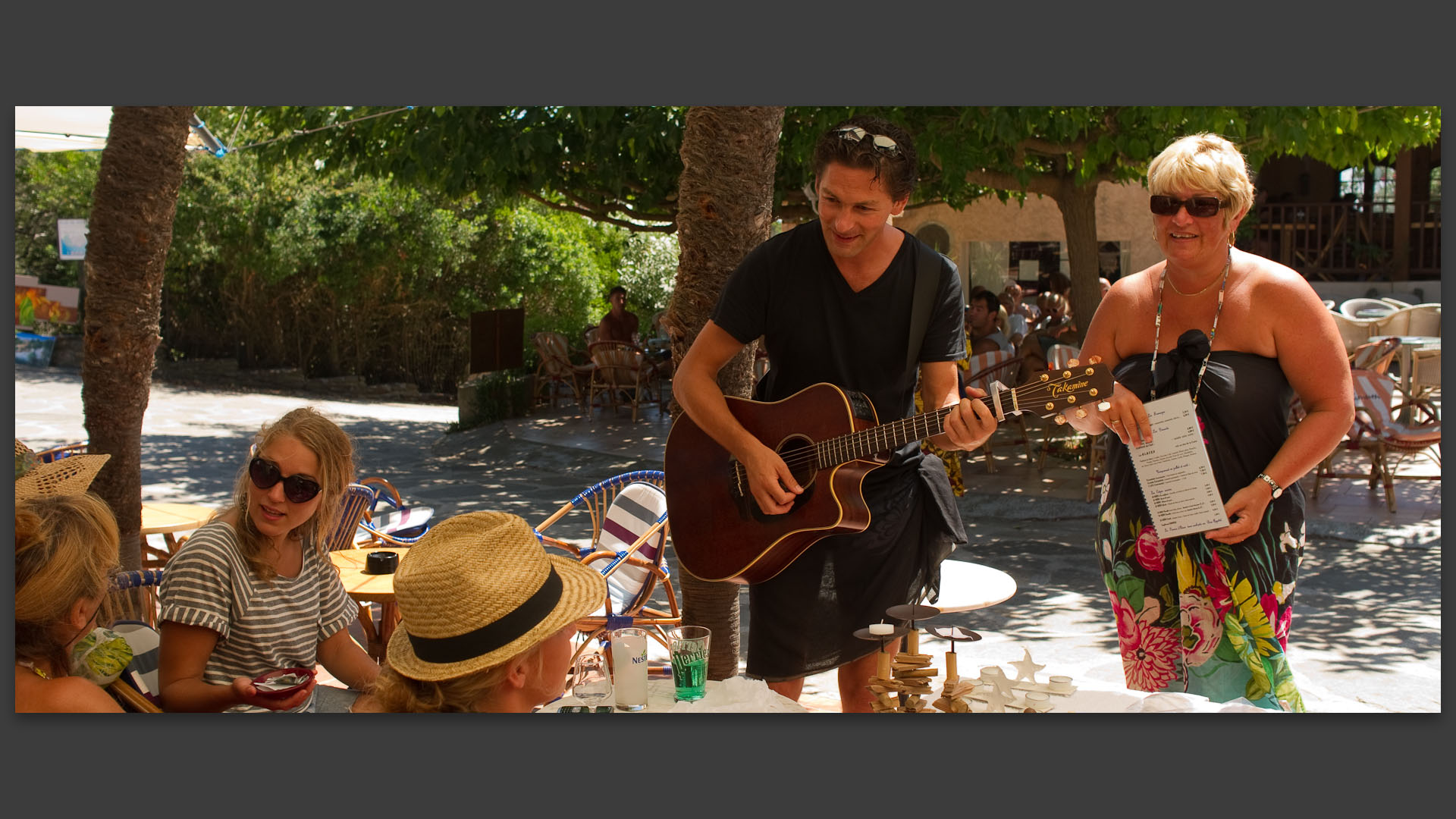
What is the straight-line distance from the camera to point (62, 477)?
3.68 meters

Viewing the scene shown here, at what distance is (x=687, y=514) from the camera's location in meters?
3.72

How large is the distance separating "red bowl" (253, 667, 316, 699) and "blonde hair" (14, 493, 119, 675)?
0.44 m

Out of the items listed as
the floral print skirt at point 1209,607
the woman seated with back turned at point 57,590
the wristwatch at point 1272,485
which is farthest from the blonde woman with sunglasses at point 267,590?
the wristwatch at point 1272,485

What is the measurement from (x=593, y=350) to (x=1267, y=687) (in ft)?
40.0

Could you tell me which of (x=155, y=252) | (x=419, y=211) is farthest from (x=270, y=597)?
(x=419, y=211)

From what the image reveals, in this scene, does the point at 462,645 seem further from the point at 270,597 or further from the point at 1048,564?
the point at 1048,564

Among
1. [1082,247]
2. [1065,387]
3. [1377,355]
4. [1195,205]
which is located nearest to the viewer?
[1065,387]

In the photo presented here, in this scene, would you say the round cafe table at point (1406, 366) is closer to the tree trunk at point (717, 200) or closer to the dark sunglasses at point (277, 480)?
the tree trunk at point (717, 200)

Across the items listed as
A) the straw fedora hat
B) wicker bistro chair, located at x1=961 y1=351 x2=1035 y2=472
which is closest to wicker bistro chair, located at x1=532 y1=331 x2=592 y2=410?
wicker bistro chair, located at x1=961 y1=351 x2=1035 y2=472

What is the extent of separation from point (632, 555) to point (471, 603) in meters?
2.70

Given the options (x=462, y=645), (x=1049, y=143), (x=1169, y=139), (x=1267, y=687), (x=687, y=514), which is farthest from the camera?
(x=1049, y=143)

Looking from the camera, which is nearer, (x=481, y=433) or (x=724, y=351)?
(x=724, y=351)

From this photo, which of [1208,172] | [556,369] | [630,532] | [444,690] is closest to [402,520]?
[630,532]

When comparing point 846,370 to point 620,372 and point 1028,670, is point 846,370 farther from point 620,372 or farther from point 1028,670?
point 620,372
